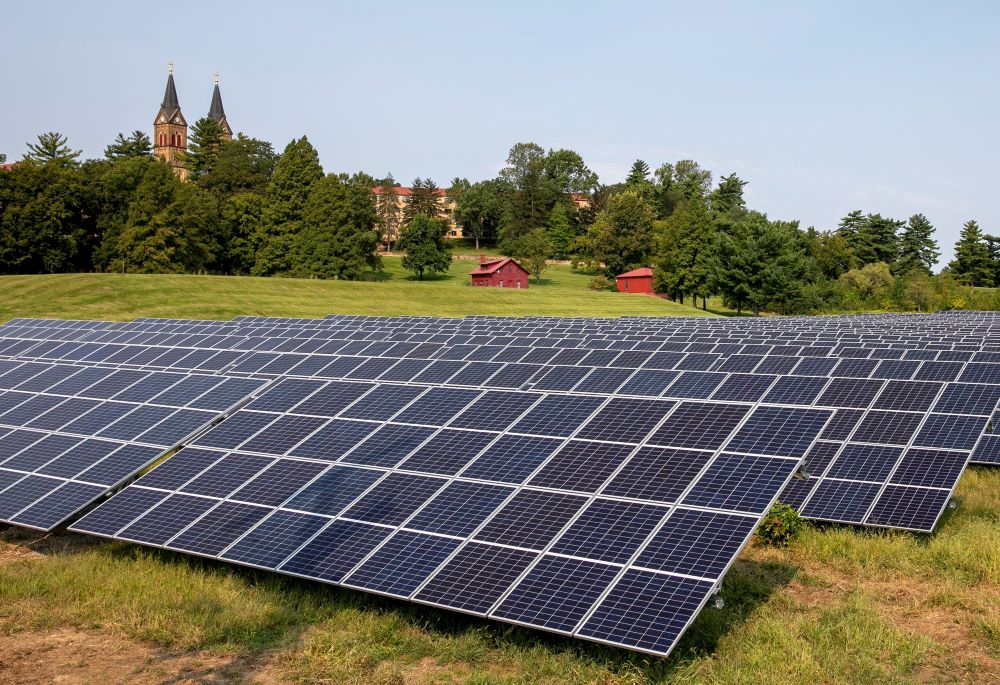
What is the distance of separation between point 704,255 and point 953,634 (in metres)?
99.3

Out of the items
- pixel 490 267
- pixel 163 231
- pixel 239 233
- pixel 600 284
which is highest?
pixel 163 231

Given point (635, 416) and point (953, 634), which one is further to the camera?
point (635, 416)

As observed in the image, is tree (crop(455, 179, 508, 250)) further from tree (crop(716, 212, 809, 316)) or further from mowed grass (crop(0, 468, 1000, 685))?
mowed grass (crop(0, 468, 1000, 685))

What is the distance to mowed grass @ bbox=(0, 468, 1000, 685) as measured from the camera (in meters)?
8.39

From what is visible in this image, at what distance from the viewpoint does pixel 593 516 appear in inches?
369

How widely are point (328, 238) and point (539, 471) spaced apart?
95.0 meters

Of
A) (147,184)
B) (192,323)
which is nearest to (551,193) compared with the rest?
(147,184)

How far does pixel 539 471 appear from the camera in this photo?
10430 millimetres

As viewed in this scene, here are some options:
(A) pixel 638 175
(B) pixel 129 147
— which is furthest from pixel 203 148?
(A) pixel 638 175

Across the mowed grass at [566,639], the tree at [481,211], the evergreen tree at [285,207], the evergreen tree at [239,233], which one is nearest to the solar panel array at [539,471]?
the mowed grass at [566,639]

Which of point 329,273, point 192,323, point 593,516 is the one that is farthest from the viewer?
point 329,273

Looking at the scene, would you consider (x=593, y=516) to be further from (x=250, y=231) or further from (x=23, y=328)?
(x=250, y=231)

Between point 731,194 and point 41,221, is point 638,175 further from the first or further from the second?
point 41,221

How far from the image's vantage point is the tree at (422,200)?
15988cm
